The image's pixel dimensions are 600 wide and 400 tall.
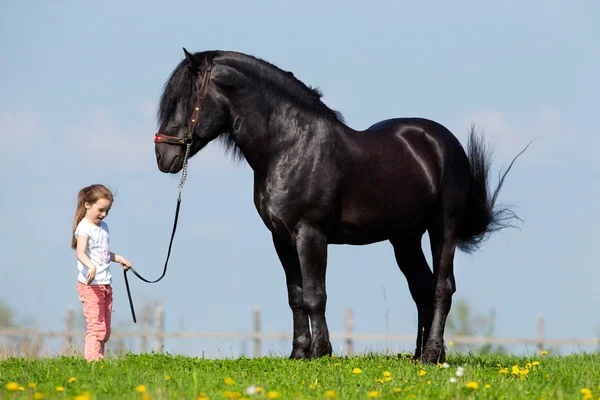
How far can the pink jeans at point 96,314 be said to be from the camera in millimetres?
7586

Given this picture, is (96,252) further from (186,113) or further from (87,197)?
(186,113)

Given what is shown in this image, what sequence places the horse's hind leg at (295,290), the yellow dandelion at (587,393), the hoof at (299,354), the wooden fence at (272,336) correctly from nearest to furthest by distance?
the yellow dandelion at (587,393) → the hoof at (299,354) → the horse's hind leg at (295,290) → the wooden fence at (272,336)

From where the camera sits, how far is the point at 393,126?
8586 millimetres

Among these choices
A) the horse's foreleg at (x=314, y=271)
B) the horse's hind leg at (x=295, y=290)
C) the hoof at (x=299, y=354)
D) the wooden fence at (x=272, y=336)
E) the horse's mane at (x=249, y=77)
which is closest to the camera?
the horse's foreleg at (x=314, y=271)

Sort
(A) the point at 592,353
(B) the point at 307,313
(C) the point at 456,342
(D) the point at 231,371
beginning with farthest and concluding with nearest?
(C) the point at 456,342 < (A) the point at 592,353 < (B) the point at 307,313 < (D) the point at 231,371

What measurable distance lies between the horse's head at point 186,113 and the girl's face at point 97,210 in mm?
761

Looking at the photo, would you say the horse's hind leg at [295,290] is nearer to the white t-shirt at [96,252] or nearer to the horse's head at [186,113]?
the horse's head at [186,113]

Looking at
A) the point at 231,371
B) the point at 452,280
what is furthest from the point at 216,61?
the point at 452,280

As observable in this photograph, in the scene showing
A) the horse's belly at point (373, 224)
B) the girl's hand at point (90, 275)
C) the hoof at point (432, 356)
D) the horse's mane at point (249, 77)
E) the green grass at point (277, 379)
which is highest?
the horse's mane at point (249, 77)

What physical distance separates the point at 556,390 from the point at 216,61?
14.0 feet

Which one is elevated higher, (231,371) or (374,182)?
(374,182)

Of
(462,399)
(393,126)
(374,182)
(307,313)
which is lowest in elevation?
(462,399)

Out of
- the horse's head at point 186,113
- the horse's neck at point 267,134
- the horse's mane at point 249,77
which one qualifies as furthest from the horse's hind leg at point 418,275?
the horse's head at point 186,113

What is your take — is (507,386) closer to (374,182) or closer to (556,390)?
(556,390)
